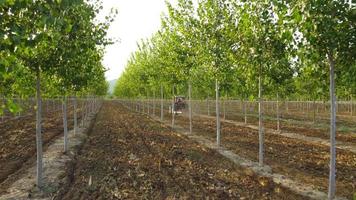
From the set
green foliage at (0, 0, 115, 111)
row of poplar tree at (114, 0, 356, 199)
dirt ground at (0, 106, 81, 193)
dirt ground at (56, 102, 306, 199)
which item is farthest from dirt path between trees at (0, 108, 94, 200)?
row of poplar tree at (114, 0, 356, 199)

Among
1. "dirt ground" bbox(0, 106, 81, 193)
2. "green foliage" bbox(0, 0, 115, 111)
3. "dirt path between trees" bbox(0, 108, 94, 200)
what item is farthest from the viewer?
"dirt ground" bbox(0, 106, 81, 193)

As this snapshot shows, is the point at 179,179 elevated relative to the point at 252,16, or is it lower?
lower

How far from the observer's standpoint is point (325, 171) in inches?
529

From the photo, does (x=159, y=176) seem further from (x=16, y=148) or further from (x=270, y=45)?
(x=16, y=148)

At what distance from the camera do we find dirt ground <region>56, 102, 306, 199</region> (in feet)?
34.3

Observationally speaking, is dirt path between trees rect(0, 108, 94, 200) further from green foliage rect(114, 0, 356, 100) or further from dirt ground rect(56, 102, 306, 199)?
green foliage rect(114, 0, 356, 100)

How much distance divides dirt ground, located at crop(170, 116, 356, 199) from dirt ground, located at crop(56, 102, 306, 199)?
143 cm

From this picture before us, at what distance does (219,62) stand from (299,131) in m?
11.2

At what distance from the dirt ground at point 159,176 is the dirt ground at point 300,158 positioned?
143 centimetres

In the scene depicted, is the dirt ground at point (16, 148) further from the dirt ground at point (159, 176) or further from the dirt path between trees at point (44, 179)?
the dirt ground at point (159, 176)

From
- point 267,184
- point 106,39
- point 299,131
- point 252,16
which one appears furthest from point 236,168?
point 299,131

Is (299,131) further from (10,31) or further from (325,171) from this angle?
(10,31)

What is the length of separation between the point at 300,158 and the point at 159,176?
671 cm

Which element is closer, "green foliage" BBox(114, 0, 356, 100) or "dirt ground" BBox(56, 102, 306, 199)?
"green foliage" BBox(114, 0, 356, 100)
